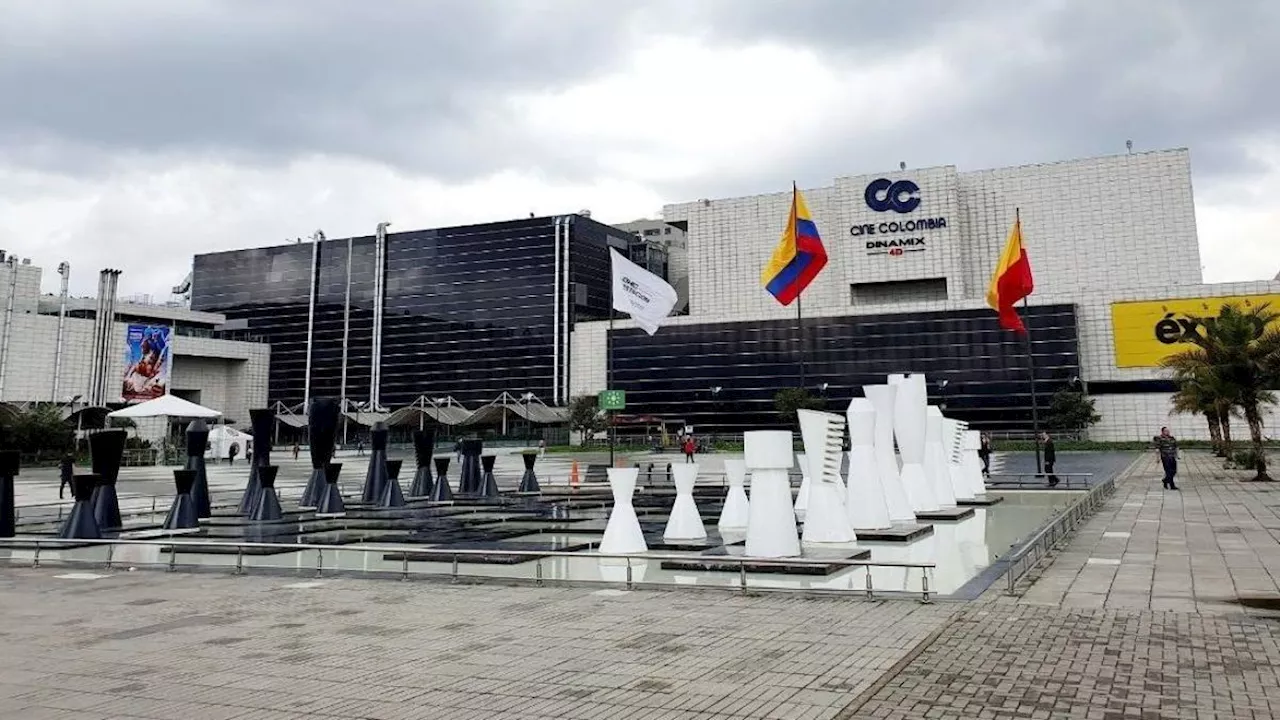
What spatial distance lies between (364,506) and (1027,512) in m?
15.7

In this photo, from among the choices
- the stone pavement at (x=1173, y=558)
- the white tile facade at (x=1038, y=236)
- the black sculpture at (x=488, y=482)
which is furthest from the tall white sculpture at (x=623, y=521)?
the white tile facade at (x=1038, y=236)

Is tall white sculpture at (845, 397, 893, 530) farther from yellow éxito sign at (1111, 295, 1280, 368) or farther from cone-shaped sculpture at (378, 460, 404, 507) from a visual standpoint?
yellow éxito sign at (1111, 295, 1280, 368)

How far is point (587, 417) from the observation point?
7594cm

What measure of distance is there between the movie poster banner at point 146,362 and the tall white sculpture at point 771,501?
7343 cm

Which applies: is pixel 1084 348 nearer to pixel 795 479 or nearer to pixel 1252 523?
pixel 795 479

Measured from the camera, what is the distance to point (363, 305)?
319 ft

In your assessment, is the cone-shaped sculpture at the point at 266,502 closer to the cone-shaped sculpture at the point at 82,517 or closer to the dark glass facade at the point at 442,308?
the cone-shaped sculpture at the point at 82,517

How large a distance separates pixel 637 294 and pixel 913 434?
8.47 metres

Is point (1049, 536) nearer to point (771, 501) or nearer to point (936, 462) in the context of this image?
point (771, 501)

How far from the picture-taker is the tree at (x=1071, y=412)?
6294 centimetres

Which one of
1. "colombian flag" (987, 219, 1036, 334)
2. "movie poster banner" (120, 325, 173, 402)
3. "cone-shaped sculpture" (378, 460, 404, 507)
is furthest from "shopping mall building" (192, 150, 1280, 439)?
"cone-shaped sculpture" (378, 460, 404, 507)

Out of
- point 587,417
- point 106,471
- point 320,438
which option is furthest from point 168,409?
A: point 587,417

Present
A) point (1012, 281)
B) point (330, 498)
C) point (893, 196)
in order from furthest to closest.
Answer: point (893, 196) → point (1012, 281) → point (330, 498)

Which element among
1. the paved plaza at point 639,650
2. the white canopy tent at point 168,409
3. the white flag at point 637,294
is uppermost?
the white flag at point 637,294
